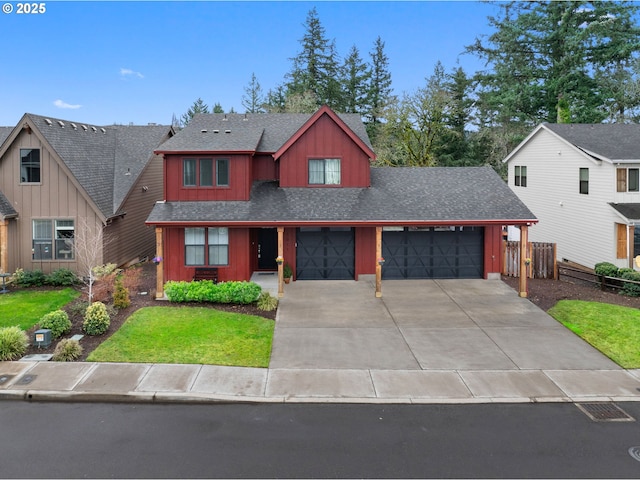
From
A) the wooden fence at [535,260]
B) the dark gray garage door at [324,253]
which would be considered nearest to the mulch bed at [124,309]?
the dark gray garage door at [324,253]

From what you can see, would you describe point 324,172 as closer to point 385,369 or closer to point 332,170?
point 332,170

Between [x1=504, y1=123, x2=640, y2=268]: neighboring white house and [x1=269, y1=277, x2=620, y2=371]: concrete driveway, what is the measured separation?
6911 mm

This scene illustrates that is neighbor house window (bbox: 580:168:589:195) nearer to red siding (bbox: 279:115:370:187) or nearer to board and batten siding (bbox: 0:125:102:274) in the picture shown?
red siding (bbox: 279:115:370:187)

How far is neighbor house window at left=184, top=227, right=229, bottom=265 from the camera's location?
20.7 meters

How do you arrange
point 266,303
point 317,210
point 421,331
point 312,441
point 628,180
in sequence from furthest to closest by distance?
1. point 628,180
2. point 317,210
3. point 266,303
4. point 421,331
5. point 312,441

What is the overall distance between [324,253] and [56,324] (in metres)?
10.7

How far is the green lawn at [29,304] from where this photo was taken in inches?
638

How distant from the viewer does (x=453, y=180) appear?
23500 millimetres

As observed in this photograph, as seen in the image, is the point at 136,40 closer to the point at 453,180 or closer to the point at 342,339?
the point at 453,180

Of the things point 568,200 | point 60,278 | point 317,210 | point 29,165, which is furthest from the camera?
point 568,200

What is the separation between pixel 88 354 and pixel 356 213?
1061 cm

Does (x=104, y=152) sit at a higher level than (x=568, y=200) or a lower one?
higher

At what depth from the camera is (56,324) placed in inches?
569

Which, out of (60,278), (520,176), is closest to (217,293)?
(60,278)
